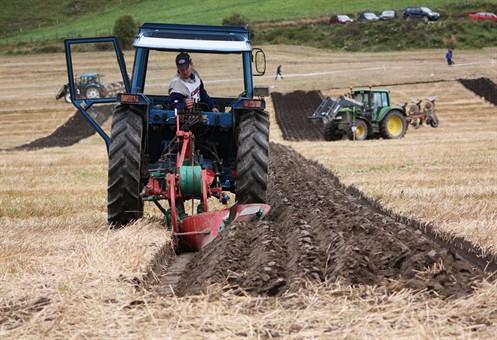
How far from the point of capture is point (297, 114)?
117 ft

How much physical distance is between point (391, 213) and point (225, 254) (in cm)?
403

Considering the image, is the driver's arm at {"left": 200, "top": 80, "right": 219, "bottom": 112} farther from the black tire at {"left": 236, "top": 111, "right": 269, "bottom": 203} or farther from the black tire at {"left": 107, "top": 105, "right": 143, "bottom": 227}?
the black tire at {"left": 107, "top": 105, "right": 143, "bottom": 227}

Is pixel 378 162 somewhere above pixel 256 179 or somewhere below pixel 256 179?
below

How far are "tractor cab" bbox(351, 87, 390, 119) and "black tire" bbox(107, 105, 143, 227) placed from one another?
19.0 m

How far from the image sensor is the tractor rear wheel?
27797 millimetres

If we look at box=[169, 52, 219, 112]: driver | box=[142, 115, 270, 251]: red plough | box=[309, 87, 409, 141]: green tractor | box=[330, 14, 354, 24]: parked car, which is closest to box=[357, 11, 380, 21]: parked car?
box=[330, 14, 354, 24]: parked car

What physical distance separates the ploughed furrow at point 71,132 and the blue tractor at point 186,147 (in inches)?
692

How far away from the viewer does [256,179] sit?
9.67 meters

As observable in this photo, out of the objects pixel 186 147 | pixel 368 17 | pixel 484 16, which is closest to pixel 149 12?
pixel 368 17

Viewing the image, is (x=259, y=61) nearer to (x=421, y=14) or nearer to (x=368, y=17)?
(x=368, y=17)

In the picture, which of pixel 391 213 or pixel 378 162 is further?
pixel 378 162

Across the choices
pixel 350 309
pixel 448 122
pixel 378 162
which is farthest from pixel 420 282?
pixel 448 122

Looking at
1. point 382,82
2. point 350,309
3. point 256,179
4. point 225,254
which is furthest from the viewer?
point 382,82

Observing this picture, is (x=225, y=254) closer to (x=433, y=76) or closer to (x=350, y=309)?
(x=350, y=309)
